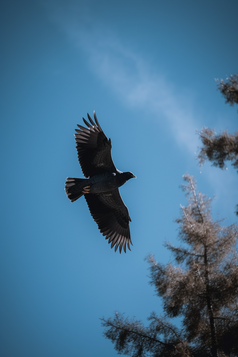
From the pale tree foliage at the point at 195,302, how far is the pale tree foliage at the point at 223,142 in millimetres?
1588

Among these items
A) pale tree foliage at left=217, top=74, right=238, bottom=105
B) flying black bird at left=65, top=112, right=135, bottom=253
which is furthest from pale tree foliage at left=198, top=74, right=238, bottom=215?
flying black bird at left=65, top=112, right=135, bottom=253

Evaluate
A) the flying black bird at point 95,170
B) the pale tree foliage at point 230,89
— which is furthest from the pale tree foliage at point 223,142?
the flying black bird at point 95,170

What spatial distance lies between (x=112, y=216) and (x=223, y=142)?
5.26m

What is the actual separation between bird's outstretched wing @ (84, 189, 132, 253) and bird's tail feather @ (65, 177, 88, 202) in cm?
72

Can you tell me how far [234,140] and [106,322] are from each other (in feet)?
15.3

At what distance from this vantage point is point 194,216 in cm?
602

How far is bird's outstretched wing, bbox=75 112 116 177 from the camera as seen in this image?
7.44 m

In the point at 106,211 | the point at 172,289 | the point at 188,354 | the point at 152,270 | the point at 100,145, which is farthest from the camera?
the point at 106,211

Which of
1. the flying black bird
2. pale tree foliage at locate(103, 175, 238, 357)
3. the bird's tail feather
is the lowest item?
pale tree foliage at locate(103, 175, 238, 357)

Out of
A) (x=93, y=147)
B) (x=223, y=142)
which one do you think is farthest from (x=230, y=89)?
(x=93, y=147)

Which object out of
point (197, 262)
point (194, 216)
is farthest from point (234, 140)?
point (197, 262)

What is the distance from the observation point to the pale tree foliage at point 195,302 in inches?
177

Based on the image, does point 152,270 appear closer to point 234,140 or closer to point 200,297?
point 200,297

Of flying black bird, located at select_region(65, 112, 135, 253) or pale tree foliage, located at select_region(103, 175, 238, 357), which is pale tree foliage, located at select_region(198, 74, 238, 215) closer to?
pale tree foliage, located at select_region(103, 175, 238, 357)
